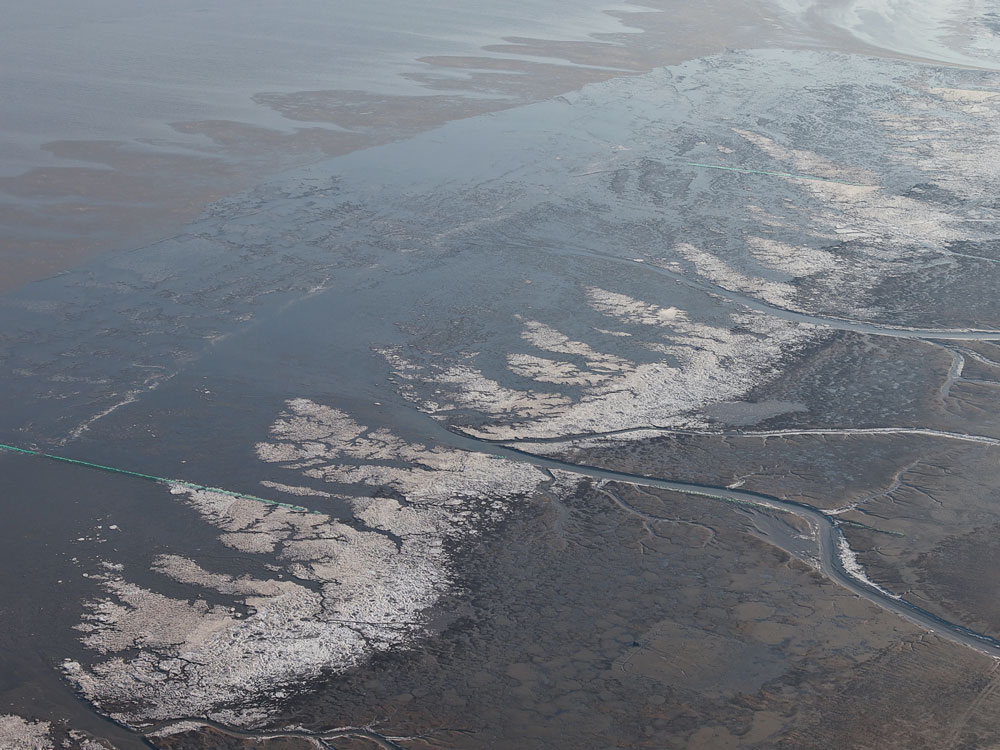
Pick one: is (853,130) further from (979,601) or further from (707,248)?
(979,601)

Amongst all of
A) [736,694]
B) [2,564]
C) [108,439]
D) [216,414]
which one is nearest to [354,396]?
[216,414]

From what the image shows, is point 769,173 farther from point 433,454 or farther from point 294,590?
point 294,590

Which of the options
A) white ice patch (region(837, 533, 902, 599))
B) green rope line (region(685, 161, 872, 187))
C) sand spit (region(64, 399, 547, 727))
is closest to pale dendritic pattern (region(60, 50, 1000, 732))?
sand spit (region(64, 399, 547, 727))

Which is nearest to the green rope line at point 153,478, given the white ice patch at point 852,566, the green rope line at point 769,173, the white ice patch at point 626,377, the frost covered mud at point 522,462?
the frost covered mud at point 522,462

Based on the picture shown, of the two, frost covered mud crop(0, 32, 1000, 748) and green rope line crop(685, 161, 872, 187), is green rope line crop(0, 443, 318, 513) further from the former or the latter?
green rope line crop(685, 161, 872, 187)

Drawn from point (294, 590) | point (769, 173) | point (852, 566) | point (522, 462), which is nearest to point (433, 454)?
point (522, 462)

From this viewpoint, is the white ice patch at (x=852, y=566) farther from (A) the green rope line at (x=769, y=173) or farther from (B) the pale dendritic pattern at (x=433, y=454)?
(A) the green rope line at (x=769, y=173)
